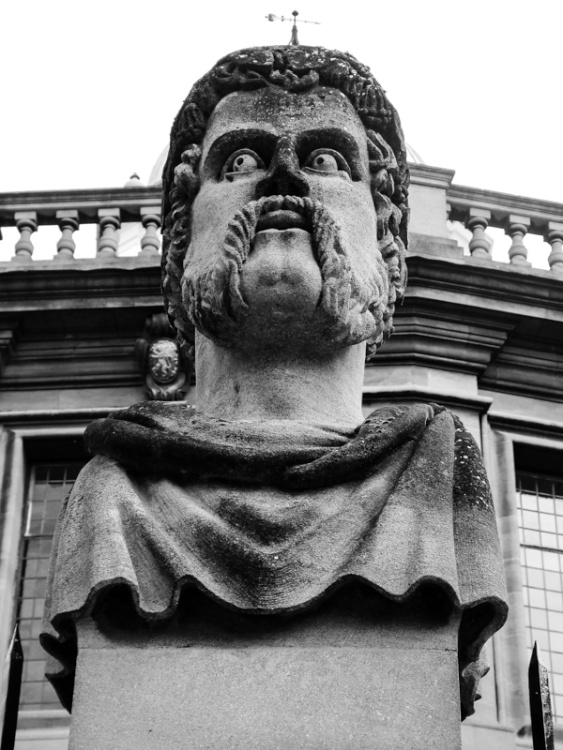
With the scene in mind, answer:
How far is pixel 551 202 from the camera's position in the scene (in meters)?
20.5

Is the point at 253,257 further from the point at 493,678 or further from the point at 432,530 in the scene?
the point at 493,678

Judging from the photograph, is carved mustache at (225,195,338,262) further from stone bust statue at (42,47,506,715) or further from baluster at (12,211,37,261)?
baluster at (12,211,37,261)

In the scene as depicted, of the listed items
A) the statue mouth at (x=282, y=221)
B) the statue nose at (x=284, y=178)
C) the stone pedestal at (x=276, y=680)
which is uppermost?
the statue nose at (x=284, y=178)

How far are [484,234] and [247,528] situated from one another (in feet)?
47.7

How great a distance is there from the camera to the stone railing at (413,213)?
20406mm

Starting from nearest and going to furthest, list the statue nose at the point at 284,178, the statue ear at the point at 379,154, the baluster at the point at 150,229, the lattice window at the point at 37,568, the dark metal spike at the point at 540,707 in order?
the dark metal spike at the point at 540,707, the statue nose at the point at 284,178, the statue ear at the point at 379,154, the lattice window at the point at 37,568, the baluster at the point at 150,229

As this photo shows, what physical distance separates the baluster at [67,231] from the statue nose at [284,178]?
12950 millimetres

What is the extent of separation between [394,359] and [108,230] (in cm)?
369

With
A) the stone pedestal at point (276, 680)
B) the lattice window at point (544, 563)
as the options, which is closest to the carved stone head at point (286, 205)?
the stone pedestal at point (276, 680)

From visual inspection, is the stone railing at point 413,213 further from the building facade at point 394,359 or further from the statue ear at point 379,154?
the statue ear at point 379,154

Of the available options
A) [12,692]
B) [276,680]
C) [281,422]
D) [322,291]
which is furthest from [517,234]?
[276,680]

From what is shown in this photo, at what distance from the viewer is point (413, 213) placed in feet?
67.0

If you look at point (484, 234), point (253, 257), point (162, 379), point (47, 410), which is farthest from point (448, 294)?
point (253, 257)

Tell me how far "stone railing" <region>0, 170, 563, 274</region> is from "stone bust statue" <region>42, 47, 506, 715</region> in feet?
40.3
